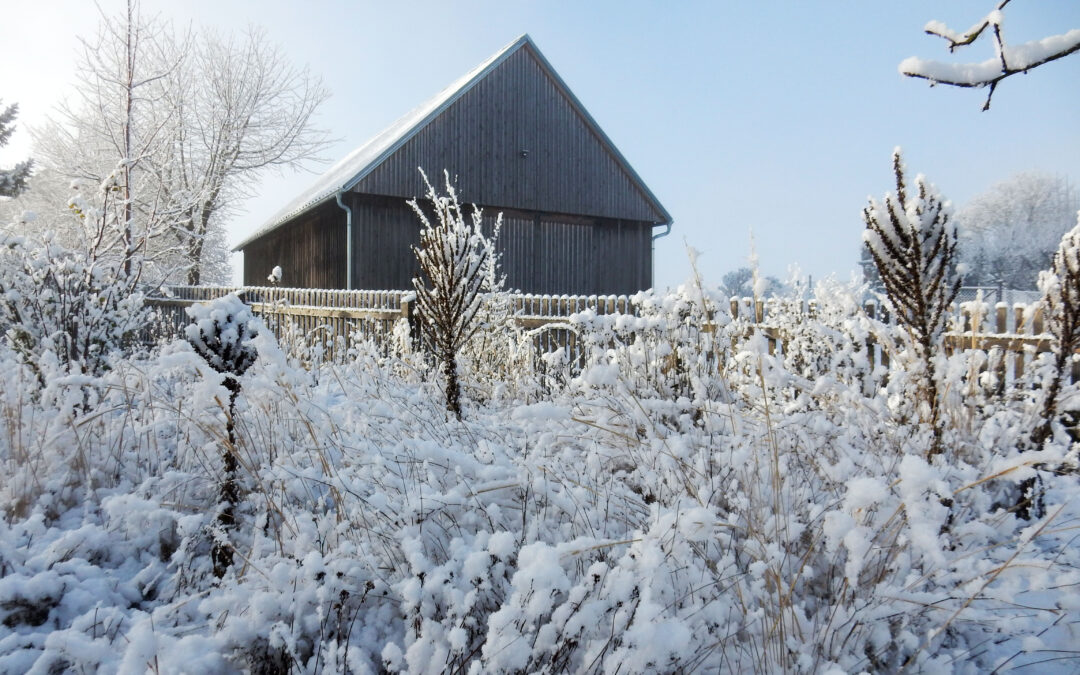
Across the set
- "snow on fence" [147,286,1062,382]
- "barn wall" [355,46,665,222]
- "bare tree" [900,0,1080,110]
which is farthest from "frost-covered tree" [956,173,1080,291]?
"bare tree" [900,0,1080,110]

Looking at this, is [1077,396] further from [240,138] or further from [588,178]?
[240,138]

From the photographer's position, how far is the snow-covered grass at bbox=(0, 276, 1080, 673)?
1628mm

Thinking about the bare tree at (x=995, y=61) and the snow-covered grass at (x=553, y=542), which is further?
the bare tree at (x=995, y=61)

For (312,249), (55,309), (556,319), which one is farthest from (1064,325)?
(312,249)

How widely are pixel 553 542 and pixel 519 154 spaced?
47.7 feet

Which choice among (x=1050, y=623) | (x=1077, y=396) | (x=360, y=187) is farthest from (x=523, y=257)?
(x=1050, y=623)

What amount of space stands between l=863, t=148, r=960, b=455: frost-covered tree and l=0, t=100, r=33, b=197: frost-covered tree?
1778 cm

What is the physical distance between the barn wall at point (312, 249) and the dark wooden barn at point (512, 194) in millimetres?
54

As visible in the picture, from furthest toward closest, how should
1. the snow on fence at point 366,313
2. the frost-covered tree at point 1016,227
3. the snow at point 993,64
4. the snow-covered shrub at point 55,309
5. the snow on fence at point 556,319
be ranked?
the frost-covered tree at point 1016,227
the snow on fence at point 366,313
the snow on fence at point 556,319
the snow-covered shrub at point 55,309
the snow at point 993,64

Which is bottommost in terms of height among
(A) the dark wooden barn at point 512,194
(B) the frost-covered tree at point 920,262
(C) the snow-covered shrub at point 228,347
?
(C) the snow-covered shrub at point 228,347

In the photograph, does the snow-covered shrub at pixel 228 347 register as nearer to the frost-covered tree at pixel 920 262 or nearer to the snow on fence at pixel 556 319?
the snow on fence at pixel 556 319

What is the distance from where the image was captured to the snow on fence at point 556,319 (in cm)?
467

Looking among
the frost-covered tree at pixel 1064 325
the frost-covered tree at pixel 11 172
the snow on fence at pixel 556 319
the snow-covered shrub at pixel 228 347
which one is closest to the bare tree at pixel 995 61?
the frost-covered tree at pixel 1064 325

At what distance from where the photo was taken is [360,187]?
13.6 meters
